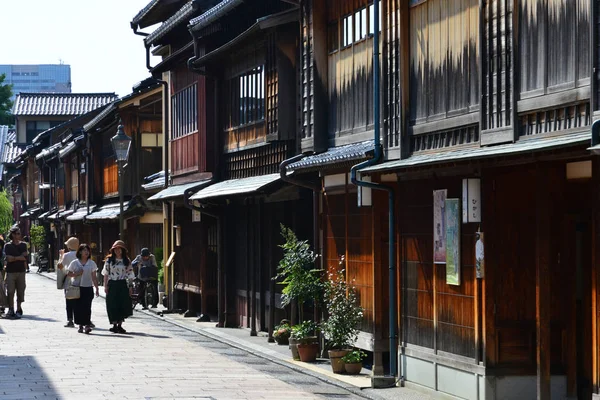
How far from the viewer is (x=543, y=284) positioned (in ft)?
45.2

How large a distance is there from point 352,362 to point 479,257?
4.69m

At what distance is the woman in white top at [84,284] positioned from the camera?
27.6m

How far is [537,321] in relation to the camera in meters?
13.8

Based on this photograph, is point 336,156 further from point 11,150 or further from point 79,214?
point 11,150

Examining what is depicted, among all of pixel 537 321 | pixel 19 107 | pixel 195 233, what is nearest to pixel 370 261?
pixel 537 321

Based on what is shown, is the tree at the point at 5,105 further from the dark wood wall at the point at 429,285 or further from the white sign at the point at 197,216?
the dark wood wall at the point at 429,285

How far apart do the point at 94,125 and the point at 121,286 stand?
2833cm

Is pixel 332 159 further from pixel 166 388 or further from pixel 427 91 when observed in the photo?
pixel 166 388

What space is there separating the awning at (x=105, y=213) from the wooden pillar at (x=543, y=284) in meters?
35.2

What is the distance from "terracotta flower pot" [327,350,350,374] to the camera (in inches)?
757

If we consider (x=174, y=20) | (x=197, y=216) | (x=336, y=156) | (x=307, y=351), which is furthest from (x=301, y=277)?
(x=174, y=20)

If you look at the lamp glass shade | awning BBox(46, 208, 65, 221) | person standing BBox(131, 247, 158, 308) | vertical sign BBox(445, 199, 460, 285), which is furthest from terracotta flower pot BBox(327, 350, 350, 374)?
awning BBox(46, 208, 65, 221)

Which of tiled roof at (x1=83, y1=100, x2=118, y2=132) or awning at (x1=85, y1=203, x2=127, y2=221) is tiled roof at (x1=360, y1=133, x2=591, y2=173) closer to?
tiled roof at (x1=83, y1=100, x2=118, y2=132)

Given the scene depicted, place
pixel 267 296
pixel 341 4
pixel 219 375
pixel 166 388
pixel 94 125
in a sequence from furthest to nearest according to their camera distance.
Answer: pixel 94 125
pixel 267 296
pixel 341 4
pixel 219 375
pixel 166 388
